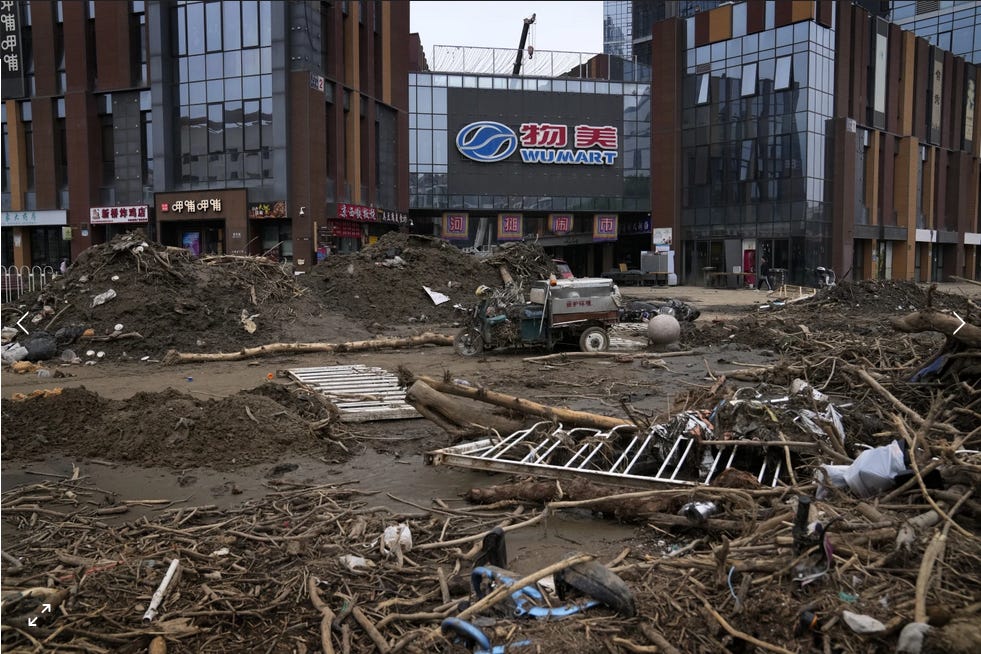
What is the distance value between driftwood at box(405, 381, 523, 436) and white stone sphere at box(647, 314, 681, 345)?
835 centimetres

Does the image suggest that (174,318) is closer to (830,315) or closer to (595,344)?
(595,344)

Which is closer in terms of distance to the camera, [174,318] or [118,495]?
[118,495]

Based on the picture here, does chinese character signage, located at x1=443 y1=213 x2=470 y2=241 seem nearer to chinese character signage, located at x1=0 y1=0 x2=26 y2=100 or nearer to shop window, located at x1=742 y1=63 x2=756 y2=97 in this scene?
shop window, located at x1=742 y1=63 x2=756 y2=97

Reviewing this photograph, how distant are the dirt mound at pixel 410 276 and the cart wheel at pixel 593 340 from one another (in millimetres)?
6533

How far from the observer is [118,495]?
21.1 ft

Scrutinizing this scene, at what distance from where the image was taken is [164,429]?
773 centimetres

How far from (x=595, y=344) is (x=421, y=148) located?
3452 cm

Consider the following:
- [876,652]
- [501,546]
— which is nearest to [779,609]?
[876,652]

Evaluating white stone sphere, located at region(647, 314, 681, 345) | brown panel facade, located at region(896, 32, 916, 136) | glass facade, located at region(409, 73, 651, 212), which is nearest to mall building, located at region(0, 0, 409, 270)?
glass facade, located at region(409, 73, 651, 212)

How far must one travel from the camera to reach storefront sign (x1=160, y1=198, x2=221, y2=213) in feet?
116

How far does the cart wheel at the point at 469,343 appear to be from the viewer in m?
15.1

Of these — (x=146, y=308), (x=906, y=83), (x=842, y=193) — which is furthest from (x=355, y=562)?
(x=906, y=83)

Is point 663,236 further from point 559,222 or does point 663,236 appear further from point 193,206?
point 193,206

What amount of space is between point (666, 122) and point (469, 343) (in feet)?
112
